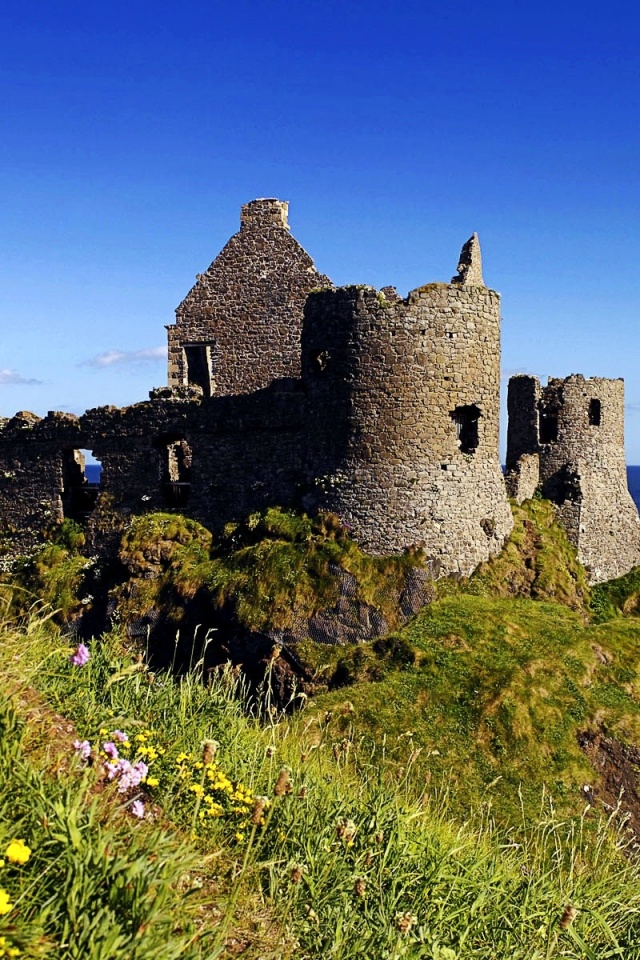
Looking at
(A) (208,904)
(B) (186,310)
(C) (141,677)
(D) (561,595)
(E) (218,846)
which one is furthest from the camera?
(B) (186,310)

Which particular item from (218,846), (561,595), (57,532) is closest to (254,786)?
(218,846)

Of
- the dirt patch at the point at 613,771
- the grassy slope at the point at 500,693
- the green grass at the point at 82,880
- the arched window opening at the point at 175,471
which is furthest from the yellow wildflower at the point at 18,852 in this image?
the arched window opening at the point at 175,471

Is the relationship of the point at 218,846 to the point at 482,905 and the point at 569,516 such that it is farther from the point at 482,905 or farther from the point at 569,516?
the point at 569,516

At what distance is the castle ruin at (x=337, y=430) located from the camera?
59.3ft

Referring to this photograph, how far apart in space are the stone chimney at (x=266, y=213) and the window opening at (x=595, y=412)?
35.9ft

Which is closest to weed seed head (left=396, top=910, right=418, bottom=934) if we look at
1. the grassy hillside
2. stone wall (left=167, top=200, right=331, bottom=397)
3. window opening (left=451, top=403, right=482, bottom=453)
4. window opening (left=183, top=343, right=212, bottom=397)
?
the grassy hillside

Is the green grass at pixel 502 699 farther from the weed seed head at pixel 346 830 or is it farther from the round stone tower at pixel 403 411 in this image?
the weed seed head at pixel 346 830

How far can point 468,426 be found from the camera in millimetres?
19078

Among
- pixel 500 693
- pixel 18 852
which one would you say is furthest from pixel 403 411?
pixel 18 852

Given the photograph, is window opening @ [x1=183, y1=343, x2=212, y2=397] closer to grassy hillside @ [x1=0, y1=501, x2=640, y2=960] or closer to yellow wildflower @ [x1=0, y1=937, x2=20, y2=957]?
grassy hillside @ [x1=0, y1=501, x2=640, y2=960]

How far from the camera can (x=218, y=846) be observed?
5.27 meters

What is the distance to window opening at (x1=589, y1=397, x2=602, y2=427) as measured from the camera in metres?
25.0

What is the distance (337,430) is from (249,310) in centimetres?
824

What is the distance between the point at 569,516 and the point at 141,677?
1867 centimetres
